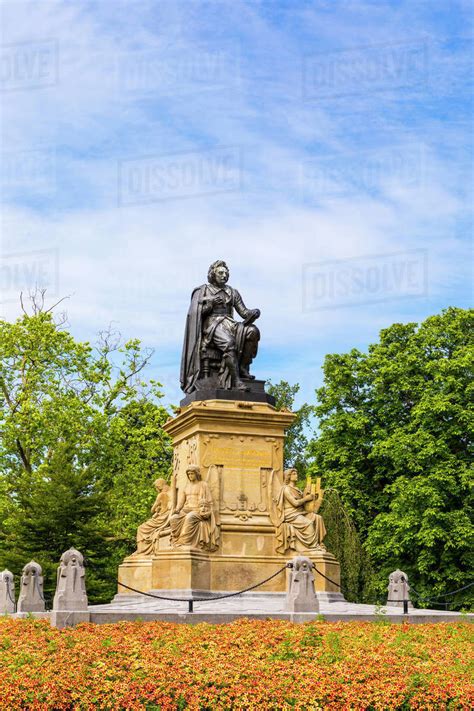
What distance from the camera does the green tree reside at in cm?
3266

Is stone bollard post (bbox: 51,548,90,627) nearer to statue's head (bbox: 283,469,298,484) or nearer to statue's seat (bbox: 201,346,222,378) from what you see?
statue's head (bbox: 283,469,298,484)

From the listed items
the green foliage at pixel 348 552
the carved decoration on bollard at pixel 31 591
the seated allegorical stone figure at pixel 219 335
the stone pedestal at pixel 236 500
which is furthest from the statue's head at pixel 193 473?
the green foliage at pixel 348 552

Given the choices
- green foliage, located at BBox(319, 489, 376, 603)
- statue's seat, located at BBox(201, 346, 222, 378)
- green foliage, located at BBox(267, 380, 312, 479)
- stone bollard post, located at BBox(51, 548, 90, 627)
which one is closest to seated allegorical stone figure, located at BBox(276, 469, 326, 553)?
statue's seat, located at BBox(201, 346, 222, 378)

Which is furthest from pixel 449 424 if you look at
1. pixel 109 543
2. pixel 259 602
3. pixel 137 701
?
pixel 137 701

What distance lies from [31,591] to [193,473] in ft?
12.0

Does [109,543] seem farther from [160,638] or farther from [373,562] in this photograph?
[160,638]

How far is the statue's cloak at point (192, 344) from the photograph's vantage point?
20.7 metres

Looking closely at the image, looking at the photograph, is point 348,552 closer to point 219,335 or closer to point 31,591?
point 219,335

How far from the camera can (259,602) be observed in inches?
707

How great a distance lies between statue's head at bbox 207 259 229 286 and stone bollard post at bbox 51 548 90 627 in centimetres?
759

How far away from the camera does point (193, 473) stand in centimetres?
1880

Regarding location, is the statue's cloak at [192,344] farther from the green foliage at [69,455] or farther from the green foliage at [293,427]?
the green foliage at [293,427]

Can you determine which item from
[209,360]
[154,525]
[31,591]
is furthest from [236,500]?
[31,591]

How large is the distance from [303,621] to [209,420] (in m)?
5.36
